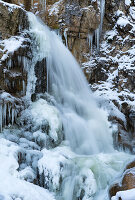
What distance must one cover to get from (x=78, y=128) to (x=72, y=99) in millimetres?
1820

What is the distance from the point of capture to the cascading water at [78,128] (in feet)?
15.4

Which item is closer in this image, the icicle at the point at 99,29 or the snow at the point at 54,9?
the snow at the point at 54,9

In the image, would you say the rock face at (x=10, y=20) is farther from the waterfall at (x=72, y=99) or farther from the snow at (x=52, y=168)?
the snow at (x=52, y=168)

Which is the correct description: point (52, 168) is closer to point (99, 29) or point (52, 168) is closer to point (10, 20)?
point (10, 20)

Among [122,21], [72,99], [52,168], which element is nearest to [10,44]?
[72,99]

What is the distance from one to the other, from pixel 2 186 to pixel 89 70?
8.25m

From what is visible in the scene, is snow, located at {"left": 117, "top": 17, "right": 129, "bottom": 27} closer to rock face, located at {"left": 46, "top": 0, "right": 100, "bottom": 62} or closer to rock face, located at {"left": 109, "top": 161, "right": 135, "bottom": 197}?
rock face, located at {"left": 46, "top": 0, "right": 100, "bottom": 62}

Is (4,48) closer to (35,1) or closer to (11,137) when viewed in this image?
(11,137)

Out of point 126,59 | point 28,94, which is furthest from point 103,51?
point 28,94

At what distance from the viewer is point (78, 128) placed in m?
7.53

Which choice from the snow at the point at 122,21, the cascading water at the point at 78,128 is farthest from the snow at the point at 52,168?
the snow at the point at 122,21

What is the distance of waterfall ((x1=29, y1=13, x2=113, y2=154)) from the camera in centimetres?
730

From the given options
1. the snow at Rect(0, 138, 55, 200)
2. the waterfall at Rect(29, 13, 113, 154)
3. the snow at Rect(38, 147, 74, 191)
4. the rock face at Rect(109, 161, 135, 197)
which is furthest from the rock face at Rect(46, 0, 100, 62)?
the rock face at Rect(109, 161, 135, 197)

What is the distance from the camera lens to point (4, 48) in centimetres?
735
